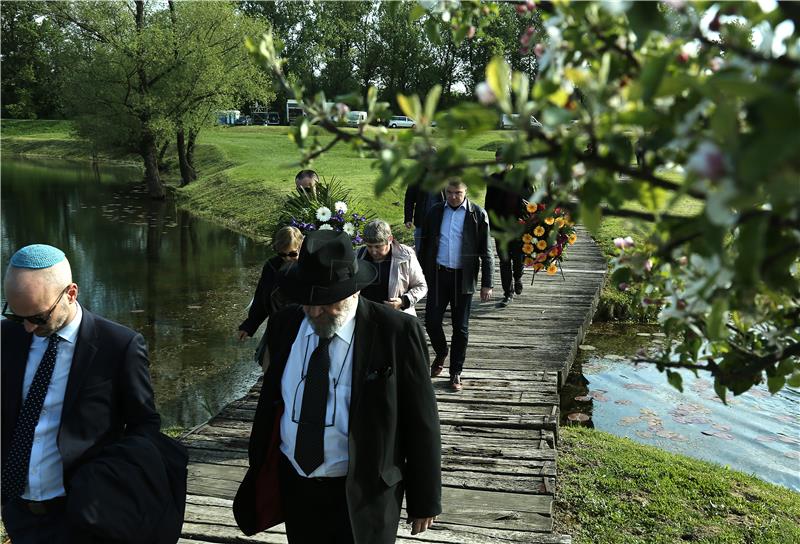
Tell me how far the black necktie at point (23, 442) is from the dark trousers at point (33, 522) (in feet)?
0.23

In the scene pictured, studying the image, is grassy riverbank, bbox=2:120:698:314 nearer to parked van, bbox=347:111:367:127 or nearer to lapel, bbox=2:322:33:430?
lapel, bbox=2:322:33:430

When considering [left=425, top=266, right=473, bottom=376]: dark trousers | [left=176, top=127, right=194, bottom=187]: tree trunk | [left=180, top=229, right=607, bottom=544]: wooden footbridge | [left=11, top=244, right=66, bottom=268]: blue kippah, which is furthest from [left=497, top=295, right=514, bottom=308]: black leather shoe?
[left=176, top=127, right=194, bottom=187]: tree trunk

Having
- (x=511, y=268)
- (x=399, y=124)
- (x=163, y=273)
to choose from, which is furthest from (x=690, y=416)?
(x=399, y=124)

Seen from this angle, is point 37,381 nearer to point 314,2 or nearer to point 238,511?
point 238,511

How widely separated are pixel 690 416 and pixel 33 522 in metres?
7.91

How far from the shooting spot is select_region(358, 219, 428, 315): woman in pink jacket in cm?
709

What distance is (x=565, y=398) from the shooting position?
33.4 feet

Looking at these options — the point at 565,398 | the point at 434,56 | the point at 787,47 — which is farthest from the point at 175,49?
the point at 434,56

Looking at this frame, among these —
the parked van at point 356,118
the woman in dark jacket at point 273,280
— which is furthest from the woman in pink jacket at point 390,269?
the parked van at point 356,118

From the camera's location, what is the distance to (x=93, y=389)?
3.79 meters

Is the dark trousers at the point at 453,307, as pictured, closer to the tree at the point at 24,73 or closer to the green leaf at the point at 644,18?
the green leaf at the point at 644,18

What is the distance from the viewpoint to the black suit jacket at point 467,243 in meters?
8.37

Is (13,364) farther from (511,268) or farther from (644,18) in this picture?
(511,268)

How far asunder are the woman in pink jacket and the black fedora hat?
9.99 feet
